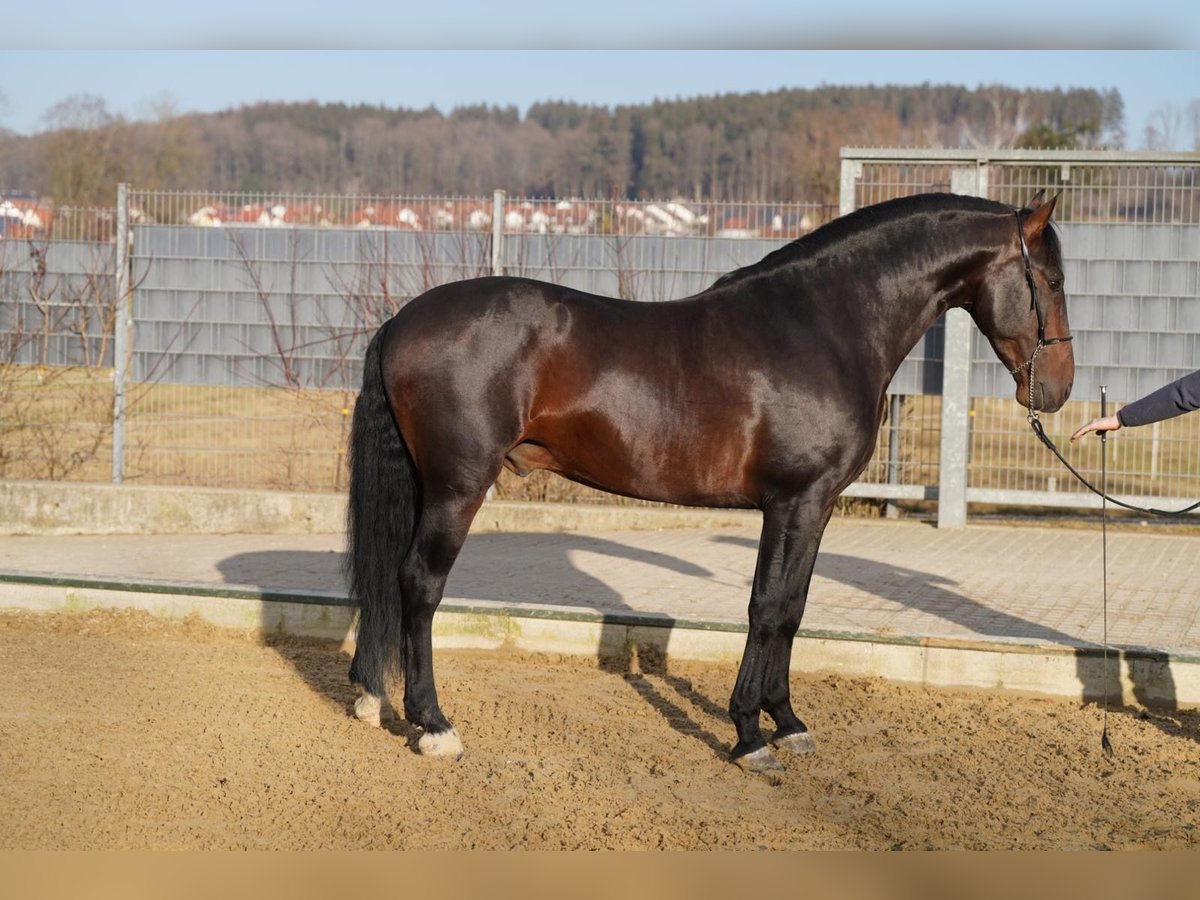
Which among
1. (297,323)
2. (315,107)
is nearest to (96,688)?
(297,323)

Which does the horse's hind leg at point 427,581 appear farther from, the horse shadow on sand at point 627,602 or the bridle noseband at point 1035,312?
the bridle noseband at point 1035,312

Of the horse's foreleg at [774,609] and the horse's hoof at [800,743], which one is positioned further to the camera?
the horse's hoof at [800,743]

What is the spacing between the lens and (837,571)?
28.8 feet

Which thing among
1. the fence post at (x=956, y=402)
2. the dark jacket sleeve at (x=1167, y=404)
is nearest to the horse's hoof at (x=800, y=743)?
the dark jacket sleeve at (x=1167, y=404)

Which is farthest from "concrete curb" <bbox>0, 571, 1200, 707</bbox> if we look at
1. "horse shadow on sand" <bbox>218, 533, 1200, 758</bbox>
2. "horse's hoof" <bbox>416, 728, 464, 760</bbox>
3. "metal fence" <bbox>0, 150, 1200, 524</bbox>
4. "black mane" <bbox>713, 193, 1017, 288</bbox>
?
"metal fence" <bbox>0, 150, 1200, 524</bbox>

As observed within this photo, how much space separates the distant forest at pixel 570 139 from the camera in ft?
179

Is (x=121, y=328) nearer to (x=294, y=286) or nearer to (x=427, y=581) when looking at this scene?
(x=294, y=286)

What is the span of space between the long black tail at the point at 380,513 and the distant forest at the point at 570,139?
141 feet

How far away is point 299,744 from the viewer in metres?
5.19

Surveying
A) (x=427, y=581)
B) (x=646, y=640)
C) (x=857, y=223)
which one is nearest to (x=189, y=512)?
(x=646, y=640)

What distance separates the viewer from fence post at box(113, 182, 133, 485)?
36.9ft

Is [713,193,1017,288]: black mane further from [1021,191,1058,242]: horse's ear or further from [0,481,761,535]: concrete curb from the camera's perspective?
[0,481,761,535]: concrete curb

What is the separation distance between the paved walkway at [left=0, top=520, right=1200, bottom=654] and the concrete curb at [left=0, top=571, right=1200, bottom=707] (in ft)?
0.45

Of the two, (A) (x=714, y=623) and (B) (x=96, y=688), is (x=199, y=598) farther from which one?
(A) (x=714, y=623)
